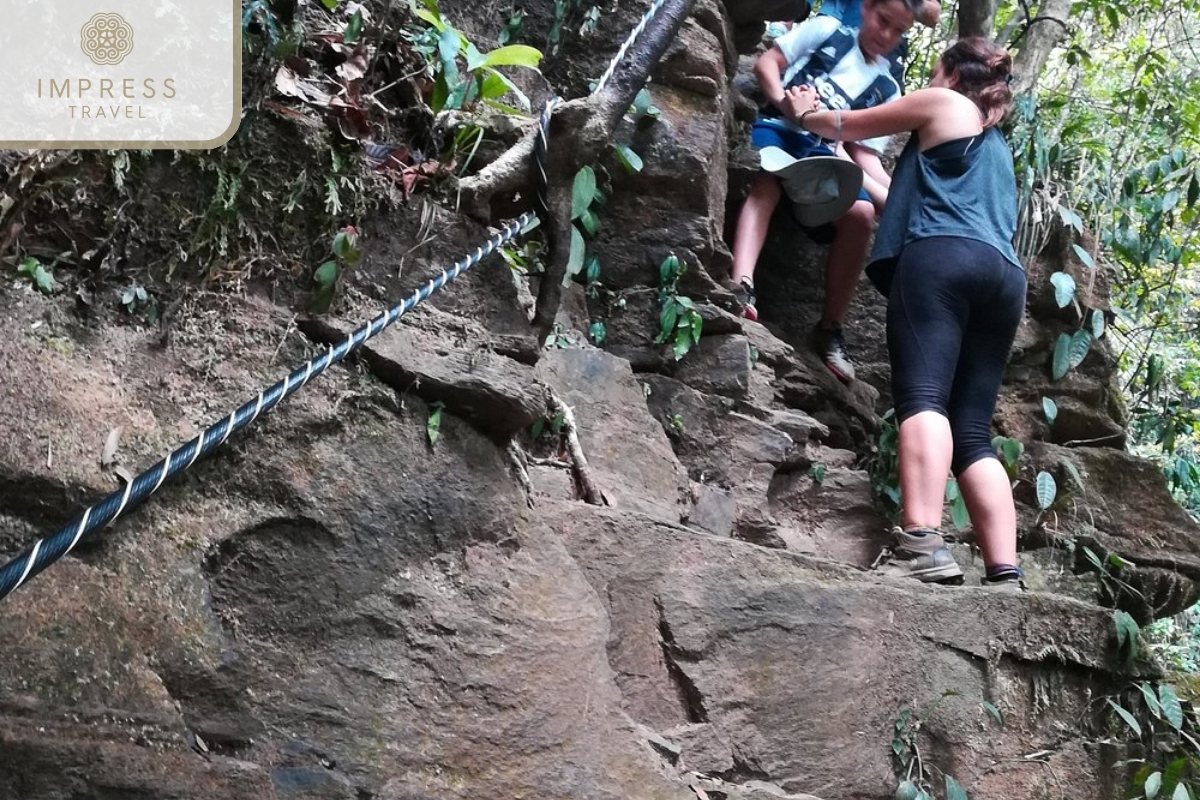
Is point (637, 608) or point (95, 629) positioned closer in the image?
point (95, 629)

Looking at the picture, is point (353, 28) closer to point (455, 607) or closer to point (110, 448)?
point (110, 448)

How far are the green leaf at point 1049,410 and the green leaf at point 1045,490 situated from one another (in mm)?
447

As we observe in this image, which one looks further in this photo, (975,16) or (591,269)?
(975,16)

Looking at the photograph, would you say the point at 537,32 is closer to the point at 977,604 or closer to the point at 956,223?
the point at 956,223

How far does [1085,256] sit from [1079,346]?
42cm

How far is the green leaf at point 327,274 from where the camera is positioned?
2.23m

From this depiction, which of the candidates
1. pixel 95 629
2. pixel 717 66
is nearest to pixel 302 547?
pixel 95 629

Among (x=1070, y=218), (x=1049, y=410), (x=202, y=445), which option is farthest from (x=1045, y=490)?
(x=202, y=445)

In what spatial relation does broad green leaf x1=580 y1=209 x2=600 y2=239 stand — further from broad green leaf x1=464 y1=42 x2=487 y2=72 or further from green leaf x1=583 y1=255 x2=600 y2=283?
broad green leaf x1=464 y1=42 x2=487 y2=72

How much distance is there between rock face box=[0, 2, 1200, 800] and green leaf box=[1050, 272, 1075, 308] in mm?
1436

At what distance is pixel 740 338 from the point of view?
3.91m

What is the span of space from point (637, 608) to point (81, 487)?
4.53ft
